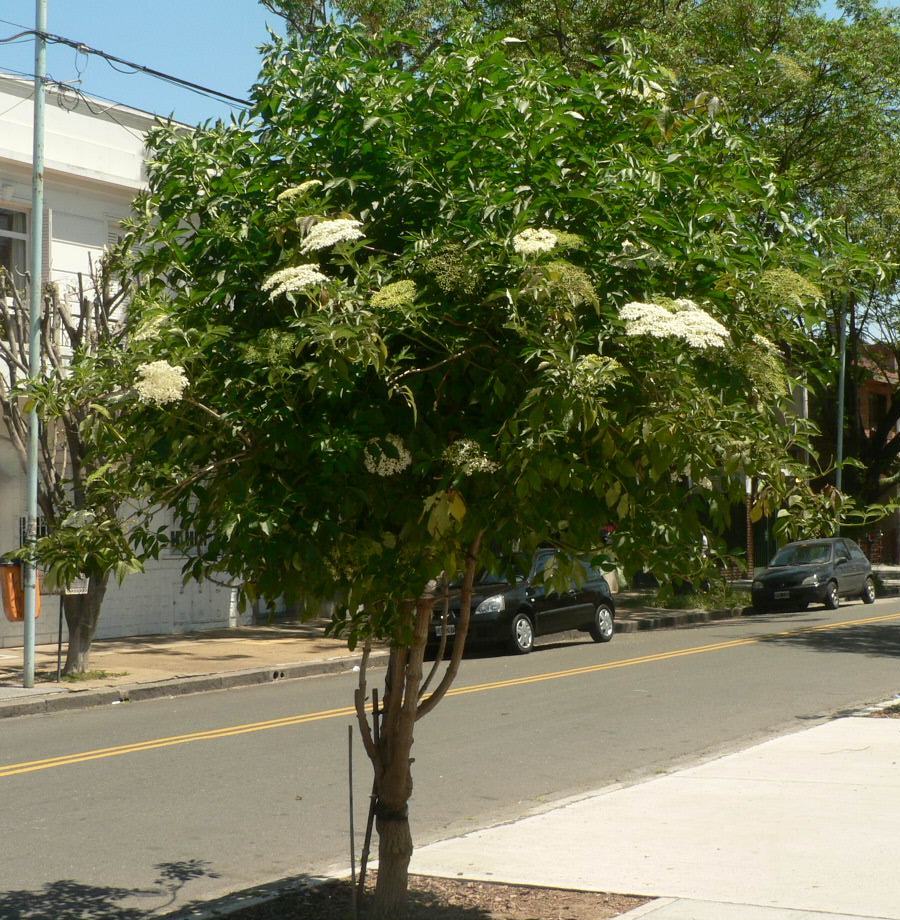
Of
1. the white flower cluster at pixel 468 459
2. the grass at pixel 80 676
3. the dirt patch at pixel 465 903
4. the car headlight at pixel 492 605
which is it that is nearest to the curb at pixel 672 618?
the car headlight at pixel 492 605

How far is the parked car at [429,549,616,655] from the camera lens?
65.1 ft

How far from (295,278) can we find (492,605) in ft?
52.7

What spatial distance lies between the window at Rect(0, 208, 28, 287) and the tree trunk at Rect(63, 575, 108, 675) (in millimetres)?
6343

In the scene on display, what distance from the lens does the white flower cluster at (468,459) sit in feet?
14.8

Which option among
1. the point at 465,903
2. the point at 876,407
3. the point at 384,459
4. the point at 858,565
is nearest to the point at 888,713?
the point at 465,903

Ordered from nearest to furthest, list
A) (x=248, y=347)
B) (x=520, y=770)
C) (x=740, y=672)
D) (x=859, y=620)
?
(x=248, y=347), (x=520, y=770), (x=740, y=672), (x=859, y=620)

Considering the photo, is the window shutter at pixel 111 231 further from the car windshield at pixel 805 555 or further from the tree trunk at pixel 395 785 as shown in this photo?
the tree trunk at pixel 395 785

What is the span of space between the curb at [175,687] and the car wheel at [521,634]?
208cm

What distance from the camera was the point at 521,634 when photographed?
67.8ft

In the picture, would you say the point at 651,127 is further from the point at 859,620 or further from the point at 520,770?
the point at 859,620

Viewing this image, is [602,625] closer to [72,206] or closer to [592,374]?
[72,206]

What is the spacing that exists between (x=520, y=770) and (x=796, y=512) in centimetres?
590

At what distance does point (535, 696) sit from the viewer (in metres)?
15.1

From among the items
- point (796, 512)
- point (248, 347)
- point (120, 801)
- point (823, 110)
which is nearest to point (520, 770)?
point (120, 801)
